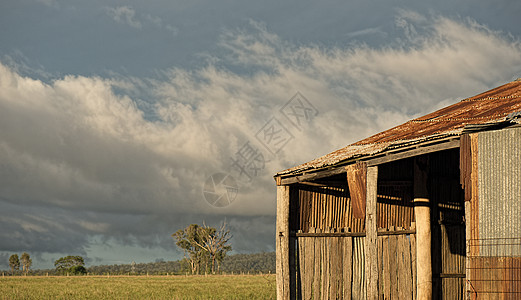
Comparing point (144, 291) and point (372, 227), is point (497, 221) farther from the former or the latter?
point (144, 291)

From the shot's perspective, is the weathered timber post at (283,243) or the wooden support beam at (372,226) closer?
the wooden support beam at (372,226)

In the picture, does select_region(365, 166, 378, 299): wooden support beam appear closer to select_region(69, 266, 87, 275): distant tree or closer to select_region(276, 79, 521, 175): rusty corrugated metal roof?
select_region(276, 79, 521, 175): rusty corrugated metal roof

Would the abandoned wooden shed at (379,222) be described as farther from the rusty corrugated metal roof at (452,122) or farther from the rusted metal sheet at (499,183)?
the rusted metal sheet at (499,183)

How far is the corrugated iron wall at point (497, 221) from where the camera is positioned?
33.4 ft

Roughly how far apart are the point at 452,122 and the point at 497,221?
3.87 metres

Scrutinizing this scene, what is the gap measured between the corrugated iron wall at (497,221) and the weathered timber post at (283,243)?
571 centimetres

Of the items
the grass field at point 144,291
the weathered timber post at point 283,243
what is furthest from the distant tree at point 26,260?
the weathered timber post at point 283,243

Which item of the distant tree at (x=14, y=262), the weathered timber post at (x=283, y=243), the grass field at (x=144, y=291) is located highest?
the weathered timber post at (x=283, y=243)

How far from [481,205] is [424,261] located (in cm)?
566

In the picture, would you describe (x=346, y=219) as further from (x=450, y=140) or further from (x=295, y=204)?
(x=450, y=140)

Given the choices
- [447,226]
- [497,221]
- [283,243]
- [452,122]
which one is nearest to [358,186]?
[452,122]

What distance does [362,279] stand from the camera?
1571 cm

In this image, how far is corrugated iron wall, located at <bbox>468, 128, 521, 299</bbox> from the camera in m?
10.2

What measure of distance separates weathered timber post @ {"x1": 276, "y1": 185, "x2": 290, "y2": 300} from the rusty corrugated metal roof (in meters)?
0.65
